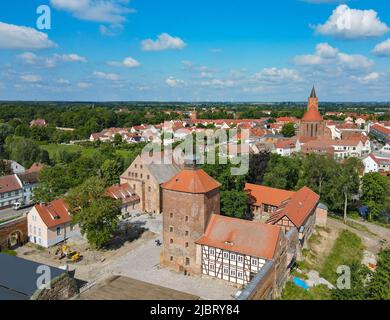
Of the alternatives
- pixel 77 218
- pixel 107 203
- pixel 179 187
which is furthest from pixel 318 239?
pixel 77 218

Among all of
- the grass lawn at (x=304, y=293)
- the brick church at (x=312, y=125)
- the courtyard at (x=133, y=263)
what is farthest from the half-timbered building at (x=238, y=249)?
the brick church at (x=312, y=125)

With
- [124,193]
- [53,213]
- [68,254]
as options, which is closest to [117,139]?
[124,193]

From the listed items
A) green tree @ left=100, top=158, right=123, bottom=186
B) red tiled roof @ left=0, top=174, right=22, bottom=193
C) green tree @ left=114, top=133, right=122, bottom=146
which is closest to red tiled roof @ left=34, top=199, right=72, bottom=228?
green tree @ left=100, top=158, right=123, bottom=186

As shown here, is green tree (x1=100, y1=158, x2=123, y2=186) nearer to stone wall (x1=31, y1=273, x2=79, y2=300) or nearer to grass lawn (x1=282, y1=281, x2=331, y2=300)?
stone wall (x1=31, y1=273, x2=79, y2=300)

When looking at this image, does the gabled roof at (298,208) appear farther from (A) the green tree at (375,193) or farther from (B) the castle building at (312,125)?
(B) the castle building at (312,125)

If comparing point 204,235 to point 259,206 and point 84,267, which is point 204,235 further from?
point 259,206

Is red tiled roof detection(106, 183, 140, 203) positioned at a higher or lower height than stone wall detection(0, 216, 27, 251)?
higher
